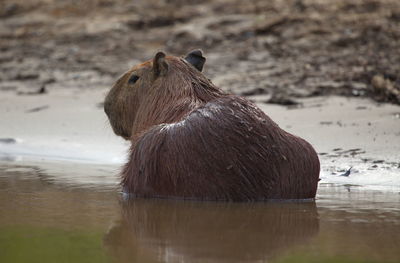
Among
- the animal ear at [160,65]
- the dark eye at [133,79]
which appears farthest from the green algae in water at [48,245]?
the dark eye at [133,79]

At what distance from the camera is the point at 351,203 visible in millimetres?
5039

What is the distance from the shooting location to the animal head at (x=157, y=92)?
534cm

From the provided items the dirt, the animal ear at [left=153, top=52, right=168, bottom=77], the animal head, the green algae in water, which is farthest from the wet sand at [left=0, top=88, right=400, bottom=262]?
the animal ear at [left=153, top=52, right=168, bottom=77]

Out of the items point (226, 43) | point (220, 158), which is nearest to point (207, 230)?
point (220, 158)

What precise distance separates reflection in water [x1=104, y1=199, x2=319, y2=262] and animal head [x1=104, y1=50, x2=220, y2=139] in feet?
2.32

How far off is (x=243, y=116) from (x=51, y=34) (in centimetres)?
759

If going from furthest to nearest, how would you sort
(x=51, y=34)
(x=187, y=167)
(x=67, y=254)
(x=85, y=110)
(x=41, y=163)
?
(x=51, y=34) → (x=85, y=110) → (x=41, y=163) → (x=187, y=167) → (x=67, y=254)

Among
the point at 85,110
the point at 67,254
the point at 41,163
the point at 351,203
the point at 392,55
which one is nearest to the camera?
the point at 67,254

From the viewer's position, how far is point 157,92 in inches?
218

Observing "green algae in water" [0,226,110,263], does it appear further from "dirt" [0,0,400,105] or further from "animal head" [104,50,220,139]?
"dirt" [0,0,400,105]

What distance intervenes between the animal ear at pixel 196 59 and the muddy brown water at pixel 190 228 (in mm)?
973

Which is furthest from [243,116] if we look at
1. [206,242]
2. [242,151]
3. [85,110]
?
[85,110]

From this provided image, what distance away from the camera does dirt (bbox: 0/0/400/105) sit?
28.9 feet

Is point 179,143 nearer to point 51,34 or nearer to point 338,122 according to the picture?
point 338,122
